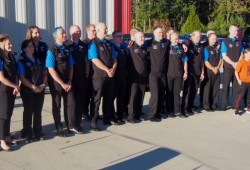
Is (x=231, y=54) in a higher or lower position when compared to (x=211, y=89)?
higher

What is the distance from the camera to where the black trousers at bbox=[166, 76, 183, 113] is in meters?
7.68

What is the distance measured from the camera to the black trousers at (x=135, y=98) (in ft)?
23.9

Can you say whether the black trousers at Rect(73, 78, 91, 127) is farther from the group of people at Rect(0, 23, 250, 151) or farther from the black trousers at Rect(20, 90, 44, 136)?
the black trousers at Rect(20, 90, 44, 136)

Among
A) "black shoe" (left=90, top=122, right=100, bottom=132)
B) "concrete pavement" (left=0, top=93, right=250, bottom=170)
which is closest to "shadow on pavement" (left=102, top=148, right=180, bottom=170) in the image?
"concrete pavement" (left=0, top=93, right=250, bottom=170)

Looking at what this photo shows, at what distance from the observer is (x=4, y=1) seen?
8.43 m

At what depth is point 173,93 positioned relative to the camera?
784cm

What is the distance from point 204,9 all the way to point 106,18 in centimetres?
3266

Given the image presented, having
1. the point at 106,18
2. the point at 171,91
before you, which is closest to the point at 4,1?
the point at 106,18

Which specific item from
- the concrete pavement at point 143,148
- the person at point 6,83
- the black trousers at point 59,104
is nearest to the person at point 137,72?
the concrete pavement at point 143,148

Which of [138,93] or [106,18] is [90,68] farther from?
[106,18]

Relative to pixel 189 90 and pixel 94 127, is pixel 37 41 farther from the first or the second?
pixel 189 90

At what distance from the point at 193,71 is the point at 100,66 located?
2290 mm

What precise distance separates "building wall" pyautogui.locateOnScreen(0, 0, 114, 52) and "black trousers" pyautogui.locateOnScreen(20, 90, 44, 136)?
10.5ft

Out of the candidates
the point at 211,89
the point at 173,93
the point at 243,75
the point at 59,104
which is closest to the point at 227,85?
the point at 211,89
